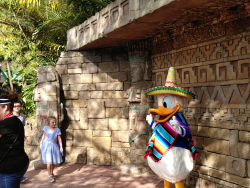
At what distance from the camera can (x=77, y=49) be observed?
6.56m

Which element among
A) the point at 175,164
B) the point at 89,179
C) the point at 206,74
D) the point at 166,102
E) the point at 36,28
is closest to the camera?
the point at 175,164

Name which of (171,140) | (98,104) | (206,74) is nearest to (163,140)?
(171,140)

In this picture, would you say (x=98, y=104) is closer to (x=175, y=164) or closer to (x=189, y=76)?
(x=189, y=76)

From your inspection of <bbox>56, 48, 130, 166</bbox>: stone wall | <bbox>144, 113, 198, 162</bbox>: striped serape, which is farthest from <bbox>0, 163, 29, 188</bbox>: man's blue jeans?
<bbox>56, 48, 130, 166</bbox>: stone wall

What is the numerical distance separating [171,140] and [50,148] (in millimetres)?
2685

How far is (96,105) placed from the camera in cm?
660

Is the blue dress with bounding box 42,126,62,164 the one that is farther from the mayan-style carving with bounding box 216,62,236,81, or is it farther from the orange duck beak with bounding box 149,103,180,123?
the mayan-style carving with bounding box 216,62,236,81

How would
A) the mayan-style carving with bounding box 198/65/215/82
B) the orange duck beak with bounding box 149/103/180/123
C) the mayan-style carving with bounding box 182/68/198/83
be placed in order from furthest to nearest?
the mayan-style carving with bounding box 182/68/198/83 → the mayan-style carving with bounding box 198/65/215/82 → the orange duck beak with bounding box 149/103/180/123

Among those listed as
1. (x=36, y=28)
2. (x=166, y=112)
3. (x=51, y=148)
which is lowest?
(x=51, y=148)

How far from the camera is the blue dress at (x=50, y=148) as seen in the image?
18.2 feet

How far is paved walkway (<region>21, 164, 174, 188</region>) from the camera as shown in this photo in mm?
5148

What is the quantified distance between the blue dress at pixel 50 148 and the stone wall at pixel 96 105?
1.06 meters

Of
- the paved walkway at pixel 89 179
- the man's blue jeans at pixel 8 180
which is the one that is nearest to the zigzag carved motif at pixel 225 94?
the paved walkway at pixel 89 179

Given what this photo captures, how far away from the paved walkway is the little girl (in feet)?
0.89
